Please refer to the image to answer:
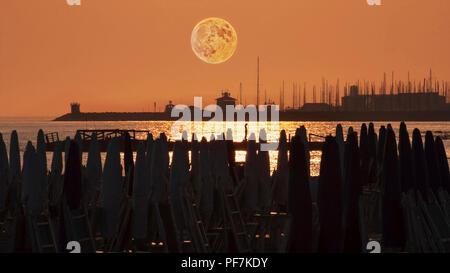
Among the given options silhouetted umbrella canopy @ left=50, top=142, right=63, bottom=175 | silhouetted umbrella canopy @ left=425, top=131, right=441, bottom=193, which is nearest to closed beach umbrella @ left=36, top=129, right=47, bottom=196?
silhouetted umbrella canopy @ left=50, top=142, right=63, bottom=175

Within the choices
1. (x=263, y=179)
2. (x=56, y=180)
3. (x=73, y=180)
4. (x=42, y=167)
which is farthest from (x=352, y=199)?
(x=56, y=180)

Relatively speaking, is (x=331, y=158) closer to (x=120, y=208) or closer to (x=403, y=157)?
(x=403, y=157)

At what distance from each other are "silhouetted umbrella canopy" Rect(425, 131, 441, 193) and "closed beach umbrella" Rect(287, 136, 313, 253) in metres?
3.14

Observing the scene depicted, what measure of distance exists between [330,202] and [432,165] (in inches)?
124

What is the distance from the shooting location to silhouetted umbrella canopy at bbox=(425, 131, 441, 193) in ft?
33.2

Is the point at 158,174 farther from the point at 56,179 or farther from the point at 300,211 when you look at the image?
the point at 56,179

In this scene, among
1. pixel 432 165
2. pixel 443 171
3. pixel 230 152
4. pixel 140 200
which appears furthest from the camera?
pixel 230 152

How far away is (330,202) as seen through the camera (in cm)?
770

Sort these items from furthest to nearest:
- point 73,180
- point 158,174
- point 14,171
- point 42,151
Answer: point 14,171
point 42,151
point 73,180
point 158,174

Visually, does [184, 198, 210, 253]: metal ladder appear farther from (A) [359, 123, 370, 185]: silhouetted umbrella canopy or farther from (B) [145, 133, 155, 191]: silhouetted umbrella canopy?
(A) [359, 123, 370, 185]: silhouetted umbrella canopy

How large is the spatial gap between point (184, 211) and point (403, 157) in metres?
3.20

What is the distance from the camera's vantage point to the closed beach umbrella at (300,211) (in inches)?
304

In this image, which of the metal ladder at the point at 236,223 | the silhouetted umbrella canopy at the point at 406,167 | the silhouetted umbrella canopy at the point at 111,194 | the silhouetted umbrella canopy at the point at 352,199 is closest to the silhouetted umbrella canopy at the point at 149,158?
the silhouetted umbrella canopy at the point at 111,194
